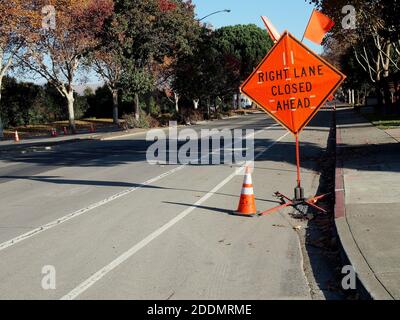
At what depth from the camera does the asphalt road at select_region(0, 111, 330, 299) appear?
5.38 m

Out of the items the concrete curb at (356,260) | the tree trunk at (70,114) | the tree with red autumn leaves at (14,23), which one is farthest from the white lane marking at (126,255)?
the tree trunk at (70,114)

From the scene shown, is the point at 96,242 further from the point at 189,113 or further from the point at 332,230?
the point at 189,113

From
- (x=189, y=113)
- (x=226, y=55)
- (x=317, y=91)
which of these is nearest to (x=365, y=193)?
(x=317, y=91)

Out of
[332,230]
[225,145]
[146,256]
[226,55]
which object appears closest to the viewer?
[146,256]

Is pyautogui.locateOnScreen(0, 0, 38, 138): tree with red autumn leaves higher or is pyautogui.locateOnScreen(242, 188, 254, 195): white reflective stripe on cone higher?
pyautogui.locateOnScreen(0, 0, 38, 138): tree with red autumn leaves

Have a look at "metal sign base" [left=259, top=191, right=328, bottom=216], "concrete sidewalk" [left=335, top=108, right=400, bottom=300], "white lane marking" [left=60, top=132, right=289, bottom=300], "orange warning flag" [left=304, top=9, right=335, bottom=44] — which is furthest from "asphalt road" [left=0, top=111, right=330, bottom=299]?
"orange warning flag" [left=304, top=9, right=335, bottom=44]

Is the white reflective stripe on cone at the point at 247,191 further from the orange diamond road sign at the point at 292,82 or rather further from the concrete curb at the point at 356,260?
the orange diamond road sign at the point at 292,82

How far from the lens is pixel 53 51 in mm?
35344

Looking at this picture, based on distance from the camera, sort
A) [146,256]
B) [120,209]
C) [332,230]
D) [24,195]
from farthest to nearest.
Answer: [24,195]
[120,209]
[332,230]
[146,256]

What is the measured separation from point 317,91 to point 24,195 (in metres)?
6.30

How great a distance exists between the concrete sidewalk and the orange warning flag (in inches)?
109

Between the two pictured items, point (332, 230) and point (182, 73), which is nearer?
point (332, 230)

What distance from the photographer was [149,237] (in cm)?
732

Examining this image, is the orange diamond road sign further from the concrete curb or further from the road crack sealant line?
the road crack sealant line
